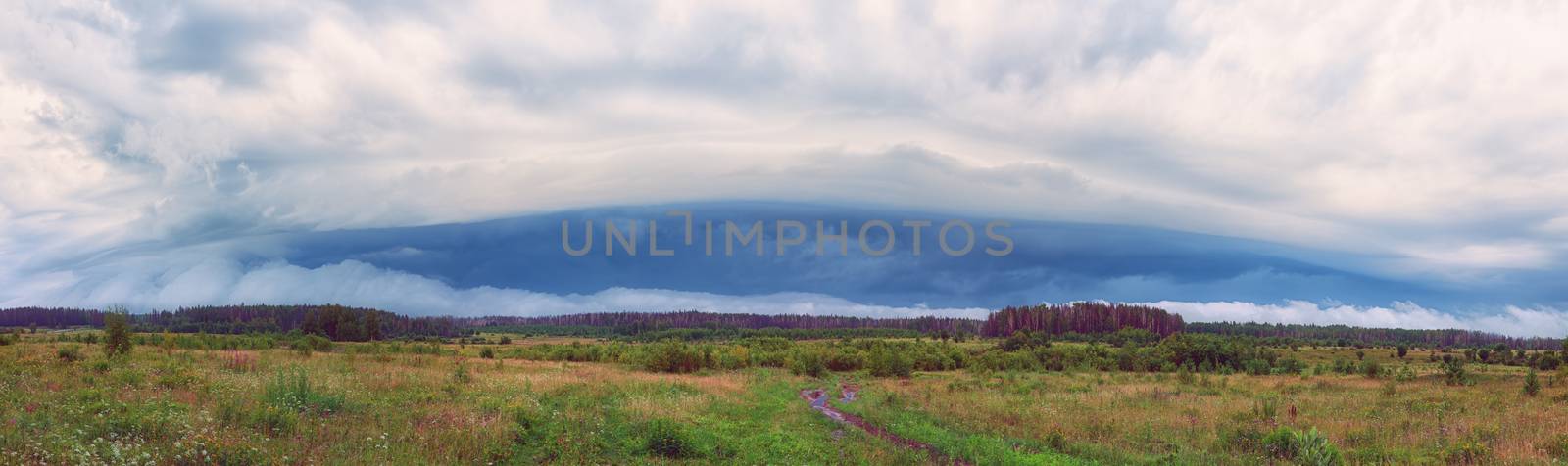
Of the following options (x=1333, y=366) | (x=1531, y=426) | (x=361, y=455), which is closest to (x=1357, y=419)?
(x=1531, y=426)

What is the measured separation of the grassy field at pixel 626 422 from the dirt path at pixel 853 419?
16.2 inches

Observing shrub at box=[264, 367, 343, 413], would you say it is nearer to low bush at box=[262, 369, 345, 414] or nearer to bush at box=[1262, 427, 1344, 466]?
low bush at box=[262, 369, 345, 414]

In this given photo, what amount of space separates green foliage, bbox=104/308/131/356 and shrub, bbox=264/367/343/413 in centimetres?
2227

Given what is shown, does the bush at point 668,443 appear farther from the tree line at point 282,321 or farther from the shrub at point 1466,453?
the tree line at point 282,321

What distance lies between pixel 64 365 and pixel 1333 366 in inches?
3506

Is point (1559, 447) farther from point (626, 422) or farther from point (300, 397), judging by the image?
point (300, 397)

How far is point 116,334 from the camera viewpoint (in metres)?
34.3

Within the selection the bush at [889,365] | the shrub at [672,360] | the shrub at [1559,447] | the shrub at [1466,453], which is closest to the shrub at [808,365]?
the bush at [889,365]

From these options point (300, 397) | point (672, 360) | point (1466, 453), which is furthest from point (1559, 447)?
point (672, 360)

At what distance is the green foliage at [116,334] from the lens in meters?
33.8

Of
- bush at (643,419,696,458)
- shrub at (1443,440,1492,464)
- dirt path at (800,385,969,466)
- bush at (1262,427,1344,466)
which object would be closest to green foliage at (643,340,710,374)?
dirt path at (800,385,969,466)

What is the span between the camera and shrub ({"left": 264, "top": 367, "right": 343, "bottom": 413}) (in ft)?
58.3

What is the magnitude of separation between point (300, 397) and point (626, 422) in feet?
26.3

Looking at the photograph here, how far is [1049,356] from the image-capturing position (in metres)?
74.4
